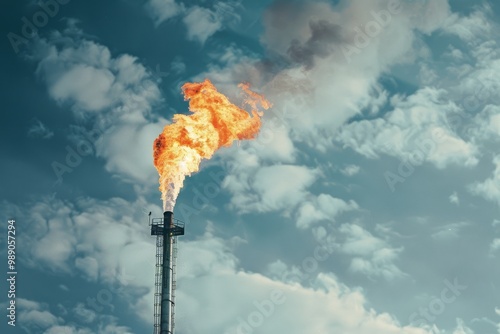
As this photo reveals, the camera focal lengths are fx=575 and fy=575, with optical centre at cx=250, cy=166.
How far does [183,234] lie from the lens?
52438mm

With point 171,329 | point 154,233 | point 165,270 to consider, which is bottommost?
point 171,329

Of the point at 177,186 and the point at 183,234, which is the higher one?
the point at 177,186

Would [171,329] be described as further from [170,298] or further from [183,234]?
[183,234]

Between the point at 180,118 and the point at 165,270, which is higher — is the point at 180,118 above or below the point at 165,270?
above

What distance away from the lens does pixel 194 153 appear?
186 feet

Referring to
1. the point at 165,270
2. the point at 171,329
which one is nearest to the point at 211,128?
the point at 165,270

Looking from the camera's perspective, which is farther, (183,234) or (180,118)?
(180,118)

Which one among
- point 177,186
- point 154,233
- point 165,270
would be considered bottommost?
point 165,270

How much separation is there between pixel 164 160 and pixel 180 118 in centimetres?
444

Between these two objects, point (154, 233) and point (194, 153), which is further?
point (194, 153)

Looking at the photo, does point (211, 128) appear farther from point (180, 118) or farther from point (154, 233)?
point (154, 233)

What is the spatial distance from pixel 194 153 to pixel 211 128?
3050 millimetres

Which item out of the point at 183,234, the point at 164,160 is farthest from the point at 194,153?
the point at 183,234

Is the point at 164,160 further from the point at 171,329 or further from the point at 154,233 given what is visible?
the point at 171,329
